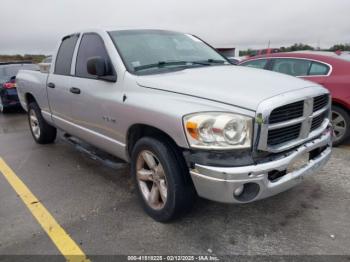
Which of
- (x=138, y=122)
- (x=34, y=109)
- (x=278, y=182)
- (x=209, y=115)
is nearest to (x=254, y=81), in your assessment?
(x=209, y=115)

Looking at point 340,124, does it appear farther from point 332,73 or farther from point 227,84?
point 227,84

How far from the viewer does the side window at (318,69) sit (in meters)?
5.33

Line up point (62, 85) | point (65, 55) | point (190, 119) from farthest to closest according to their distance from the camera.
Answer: point (65, 55), point (62, 85), point (190, 119)

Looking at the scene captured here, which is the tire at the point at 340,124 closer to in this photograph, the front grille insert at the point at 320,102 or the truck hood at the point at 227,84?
the front grille insert at the point at 320,102

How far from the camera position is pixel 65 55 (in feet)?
15.4

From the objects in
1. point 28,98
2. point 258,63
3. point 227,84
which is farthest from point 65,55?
point 258,63

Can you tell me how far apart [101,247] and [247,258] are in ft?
4.13

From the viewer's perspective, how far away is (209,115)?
2521 millimetres

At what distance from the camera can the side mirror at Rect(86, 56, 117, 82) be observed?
11.0 ft

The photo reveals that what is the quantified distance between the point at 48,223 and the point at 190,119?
1.90 meters

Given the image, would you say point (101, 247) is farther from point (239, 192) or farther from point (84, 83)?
point (84, 83)

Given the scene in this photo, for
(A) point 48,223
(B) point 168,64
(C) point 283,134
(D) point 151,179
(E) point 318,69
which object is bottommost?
(A) point 48,223

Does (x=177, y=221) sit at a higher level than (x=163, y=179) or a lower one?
lower

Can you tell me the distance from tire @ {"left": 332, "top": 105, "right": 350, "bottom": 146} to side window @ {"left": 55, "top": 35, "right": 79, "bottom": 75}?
4.10 m
